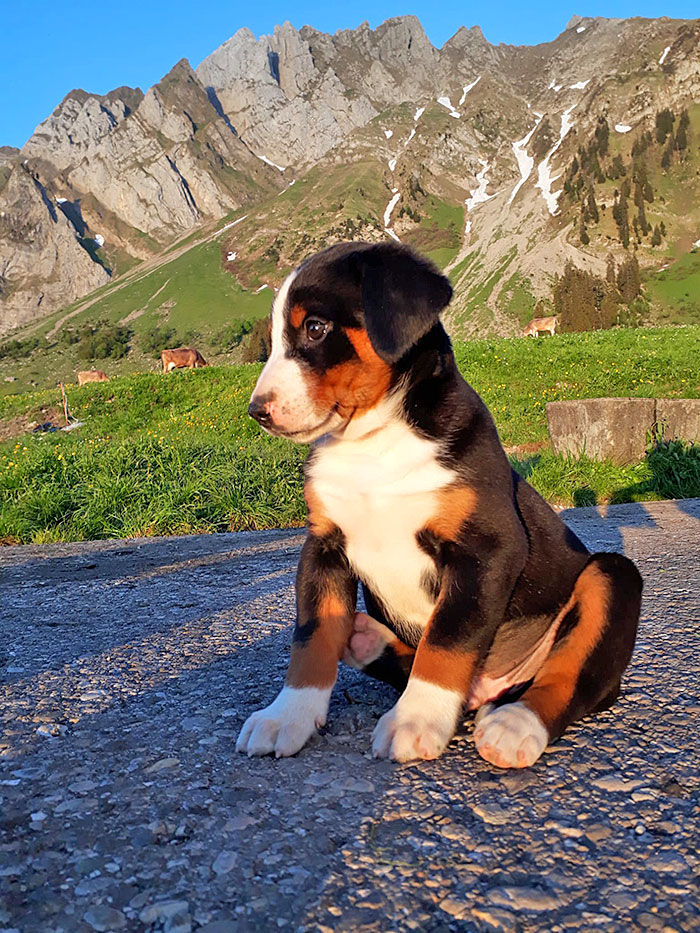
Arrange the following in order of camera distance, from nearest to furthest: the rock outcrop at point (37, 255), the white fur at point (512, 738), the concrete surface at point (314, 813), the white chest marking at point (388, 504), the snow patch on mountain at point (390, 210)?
the concrete surface at point (314, 813) → the white fur at point (512, 738) → the white chest marking at point (388, 504) → the snow patch on mountain at point (390, 210) → the rock outcrop at point (37, 255)

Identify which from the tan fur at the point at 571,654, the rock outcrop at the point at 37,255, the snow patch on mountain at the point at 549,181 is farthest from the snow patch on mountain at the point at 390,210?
the tan fur at the point at 571,654

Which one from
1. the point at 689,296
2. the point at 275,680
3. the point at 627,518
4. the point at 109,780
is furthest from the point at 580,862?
the point at 689,296

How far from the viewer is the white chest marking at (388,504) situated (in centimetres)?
264

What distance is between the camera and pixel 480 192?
155 m

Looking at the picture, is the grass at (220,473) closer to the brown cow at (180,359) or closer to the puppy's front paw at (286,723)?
the puppy's front paw at (286,723)

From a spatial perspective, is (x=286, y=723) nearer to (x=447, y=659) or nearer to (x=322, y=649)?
(x=322, y=649)

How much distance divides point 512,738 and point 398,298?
59.6 inches

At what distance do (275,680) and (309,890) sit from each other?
1.52 m

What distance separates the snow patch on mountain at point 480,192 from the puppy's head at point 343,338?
149269 mm

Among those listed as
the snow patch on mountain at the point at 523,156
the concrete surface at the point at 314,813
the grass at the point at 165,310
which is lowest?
the concrete surface at the point at 314,813

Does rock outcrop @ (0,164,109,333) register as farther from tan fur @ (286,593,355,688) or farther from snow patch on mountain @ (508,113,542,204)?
tan fur @ (286,593,355,688)

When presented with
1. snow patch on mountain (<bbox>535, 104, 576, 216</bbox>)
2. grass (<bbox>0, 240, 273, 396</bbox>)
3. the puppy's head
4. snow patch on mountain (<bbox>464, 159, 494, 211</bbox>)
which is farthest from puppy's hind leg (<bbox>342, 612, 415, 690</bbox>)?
snow patch on mountain (<bbox>464, 159, 494, 211</bbox>)

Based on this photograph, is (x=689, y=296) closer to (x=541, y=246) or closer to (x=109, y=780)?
(x=541, y=246)

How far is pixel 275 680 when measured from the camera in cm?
331
